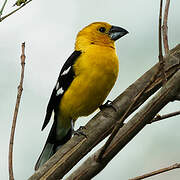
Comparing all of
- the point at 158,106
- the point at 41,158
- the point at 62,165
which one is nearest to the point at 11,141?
the point at 62,165

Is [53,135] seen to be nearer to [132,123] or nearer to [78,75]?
[78,75]

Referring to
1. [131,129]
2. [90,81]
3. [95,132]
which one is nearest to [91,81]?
[90,81]

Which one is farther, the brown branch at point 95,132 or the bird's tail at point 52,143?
the bird's tail at point 52,143

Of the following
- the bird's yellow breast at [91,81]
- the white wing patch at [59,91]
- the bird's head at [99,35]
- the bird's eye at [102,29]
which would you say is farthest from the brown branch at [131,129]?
the bird's eye at [102,29]

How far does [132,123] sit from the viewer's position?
7.07 feet

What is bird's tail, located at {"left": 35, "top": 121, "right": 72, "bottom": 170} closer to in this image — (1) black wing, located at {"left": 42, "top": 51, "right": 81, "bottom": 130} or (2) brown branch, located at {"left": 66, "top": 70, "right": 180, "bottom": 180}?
(1) black wing, located at {"left": 42, "top": 51, "right": 81, "bottom": 130}

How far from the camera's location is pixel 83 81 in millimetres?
4199

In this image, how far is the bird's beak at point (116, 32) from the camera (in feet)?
16.0

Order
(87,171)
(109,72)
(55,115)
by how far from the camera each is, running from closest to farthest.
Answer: (87,171)
(109,72)
(55,115)

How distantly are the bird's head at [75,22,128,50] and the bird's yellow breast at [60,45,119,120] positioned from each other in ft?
1.05

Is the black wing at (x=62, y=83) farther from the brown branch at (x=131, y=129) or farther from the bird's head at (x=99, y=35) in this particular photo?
the brown branch at (x=131, y=129)

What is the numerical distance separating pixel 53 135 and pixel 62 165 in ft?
8.52

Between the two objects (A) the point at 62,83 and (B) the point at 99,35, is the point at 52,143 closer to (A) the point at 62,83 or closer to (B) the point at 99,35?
(A) the point at 62,83

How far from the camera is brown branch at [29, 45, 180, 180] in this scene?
224 centimetres
